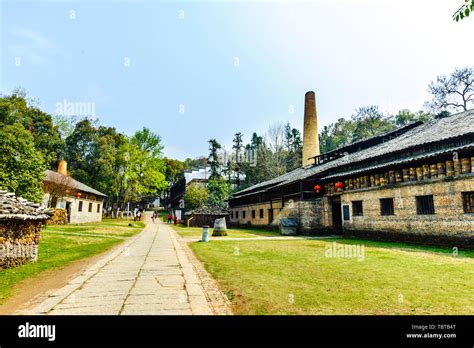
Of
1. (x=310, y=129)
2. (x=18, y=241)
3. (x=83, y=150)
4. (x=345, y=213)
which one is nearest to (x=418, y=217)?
(x=345, y=213)

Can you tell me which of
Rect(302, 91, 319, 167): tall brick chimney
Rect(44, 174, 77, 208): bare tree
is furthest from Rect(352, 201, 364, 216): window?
Rect(44, 174, 77, 208): bare tree

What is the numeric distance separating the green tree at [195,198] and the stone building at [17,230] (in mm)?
33525

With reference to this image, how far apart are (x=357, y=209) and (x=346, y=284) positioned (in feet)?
42.2

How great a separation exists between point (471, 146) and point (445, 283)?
7.45 m

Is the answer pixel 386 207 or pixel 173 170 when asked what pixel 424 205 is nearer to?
pixel 386 207

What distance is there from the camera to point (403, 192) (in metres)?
14.0

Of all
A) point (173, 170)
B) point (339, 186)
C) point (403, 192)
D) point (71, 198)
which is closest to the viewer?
point (403, 192)

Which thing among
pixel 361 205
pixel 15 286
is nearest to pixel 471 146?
pixel 361 205

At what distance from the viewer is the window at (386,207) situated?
14828 millimetres

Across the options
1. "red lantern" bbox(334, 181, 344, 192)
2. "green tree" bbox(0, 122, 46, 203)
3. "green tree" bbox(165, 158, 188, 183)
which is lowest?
"red lantern" bbox(334, 181, 344, 192)

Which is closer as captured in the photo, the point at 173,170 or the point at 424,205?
the point at 424,205

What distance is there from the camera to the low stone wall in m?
7.49

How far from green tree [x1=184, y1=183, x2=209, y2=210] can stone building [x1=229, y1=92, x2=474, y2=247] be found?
2078 centimetres

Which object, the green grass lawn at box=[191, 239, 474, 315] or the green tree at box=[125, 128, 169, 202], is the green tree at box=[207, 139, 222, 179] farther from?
the green grass lawn at box=[191, 239, 474, 315]
